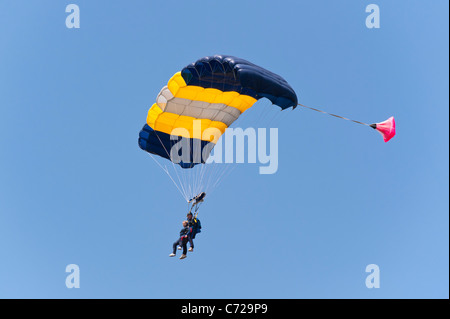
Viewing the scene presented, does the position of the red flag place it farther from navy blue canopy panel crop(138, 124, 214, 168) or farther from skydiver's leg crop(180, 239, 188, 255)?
skydiver's leg crop(180, 239, 188, 255)

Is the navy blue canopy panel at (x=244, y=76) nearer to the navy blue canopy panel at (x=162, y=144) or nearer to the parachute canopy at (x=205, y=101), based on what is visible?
the parachute canopy at (x=205, y=101)

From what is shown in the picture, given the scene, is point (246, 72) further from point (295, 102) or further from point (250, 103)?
point (250, 103)

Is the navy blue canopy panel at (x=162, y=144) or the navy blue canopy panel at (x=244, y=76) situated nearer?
the navy blue canopy panel at (x=244, y=76)

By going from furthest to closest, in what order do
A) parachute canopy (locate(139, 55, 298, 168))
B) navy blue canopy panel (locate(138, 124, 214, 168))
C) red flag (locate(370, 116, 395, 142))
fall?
navy blue canopy panel (locate(138, 124, 214, 168))
red flag (locate(370, 116, 395, 142))
parachute canopy (locate(139, 55, 298, 168))

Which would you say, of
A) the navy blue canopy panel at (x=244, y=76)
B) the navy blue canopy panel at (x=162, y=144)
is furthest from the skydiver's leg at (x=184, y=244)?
the navy blue canopy panel at (x=244, y=76)

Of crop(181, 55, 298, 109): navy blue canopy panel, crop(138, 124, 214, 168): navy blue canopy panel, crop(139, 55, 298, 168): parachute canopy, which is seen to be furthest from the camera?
crop(138, 124, 214, 168): navy blue canopy panel

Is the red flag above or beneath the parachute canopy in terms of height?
beneath

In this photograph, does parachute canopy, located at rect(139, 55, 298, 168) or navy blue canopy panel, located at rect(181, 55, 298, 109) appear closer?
navy blue canopy panel, located at rect(181, 55, 298, 109)

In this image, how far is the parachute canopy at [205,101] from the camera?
1889 cm

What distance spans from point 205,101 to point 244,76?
11.4ft

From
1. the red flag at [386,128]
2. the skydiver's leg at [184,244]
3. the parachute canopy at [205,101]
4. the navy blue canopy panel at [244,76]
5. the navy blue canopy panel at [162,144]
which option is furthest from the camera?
the navy blue canopy panel at [162,144]

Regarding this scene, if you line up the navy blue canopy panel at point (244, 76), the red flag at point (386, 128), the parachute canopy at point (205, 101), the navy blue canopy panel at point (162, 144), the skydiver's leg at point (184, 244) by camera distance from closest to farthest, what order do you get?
1. the navy blue canopy panel at point (244, 76)
2. the parachute canopy at point (205, 101)
3. the red flag at point (386, 128)
4. the skydiver's leg at point (184, 244)
5. the navy blue canopy panel at point (162, 144)

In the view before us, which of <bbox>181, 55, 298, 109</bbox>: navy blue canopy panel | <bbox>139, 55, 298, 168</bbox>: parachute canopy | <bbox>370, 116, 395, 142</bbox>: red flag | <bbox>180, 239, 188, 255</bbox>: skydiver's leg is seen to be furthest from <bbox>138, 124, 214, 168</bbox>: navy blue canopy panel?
<bbox>370, 116, 395, 142</bbox>: red flag

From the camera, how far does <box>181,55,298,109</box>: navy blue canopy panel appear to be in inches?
730
